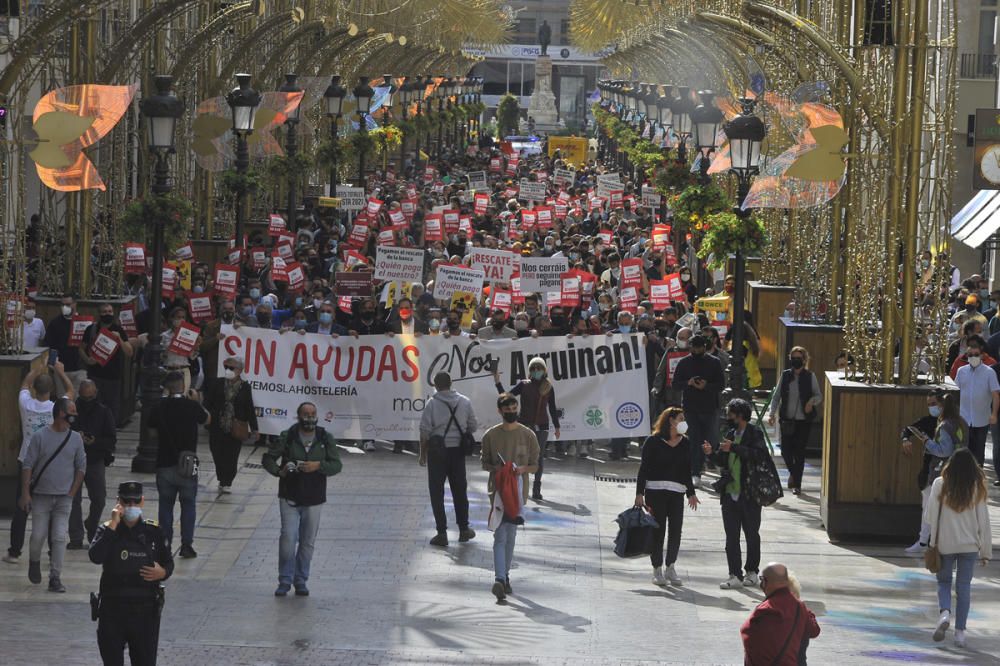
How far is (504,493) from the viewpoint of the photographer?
49.8 ft

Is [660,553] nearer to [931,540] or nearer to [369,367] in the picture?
[931,540]

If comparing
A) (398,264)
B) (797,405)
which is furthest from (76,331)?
(797,405)

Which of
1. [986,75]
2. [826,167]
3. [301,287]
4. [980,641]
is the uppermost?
[986,75]

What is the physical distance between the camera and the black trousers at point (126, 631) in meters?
11.3

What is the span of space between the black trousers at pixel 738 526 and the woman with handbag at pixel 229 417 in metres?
5.42

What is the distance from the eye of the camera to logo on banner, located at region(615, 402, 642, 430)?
2206 cm

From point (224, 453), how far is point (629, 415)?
535cm

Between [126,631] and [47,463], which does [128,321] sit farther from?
[126,631]

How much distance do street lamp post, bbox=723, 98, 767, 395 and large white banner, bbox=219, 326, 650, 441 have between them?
1366mm

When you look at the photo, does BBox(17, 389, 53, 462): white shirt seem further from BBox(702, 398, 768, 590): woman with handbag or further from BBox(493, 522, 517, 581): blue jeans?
BBox(702, 398, 768, 590): woman with handbag

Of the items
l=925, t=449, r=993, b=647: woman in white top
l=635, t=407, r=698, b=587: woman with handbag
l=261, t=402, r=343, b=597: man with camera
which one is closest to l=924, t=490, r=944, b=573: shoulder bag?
l=925, t=449, r=993, b=647: woman in white top

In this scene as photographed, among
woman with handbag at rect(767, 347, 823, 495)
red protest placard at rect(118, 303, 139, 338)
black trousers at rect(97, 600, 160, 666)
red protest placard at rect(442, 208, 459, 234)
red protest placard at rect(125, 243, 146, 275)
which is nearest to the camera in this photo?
black trousers at rect(97, 600, 160, 666)

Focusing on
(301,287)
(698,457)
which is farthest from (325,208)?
(698,457)

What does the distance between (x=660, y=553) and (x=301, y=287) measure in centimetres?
1465
